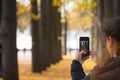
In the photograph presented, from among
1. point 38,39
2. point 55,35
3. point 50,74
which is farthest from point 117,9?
point 55,35

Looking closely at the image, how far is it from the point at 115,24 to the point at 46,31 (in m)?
26.2

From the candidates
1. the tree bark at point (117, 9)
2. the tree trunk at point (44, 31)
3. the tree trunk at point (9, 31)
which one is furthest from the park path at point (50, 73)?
the tree bark at point (117, 9)

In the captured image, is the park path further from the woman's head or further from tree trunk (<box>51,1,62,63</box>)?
the woman's head

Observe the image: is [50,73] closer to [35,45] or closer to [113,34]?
[35,45]

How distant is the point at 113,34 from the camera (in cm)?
351

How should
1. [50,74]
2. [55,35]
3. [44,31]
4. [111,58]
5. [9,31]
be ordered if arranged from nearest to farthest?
[111,58]
[9,31]
[50,74]
[44,31]
[55,35]

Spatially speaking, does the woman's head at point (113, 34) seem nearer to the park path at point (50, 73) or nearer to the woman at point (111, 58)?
the woman at point (111, 58)

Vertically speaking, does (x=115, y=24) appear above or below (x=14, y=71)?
above

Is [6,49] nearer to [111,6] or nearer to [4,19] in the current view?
[4,19]

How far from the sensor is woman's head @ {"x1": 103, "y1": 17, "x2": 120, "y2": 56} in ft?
11.5

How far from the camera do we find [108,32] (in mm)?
3574

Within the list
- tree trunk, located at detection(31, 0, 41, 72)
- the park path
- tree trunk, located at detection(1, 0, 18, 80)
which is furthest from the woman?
tree trunk, located at detection(31, 0, 41, 72)

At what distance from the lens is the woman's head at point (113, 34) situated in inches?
138

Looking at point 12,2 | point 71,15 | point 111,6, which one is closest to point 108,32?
point 12,2
